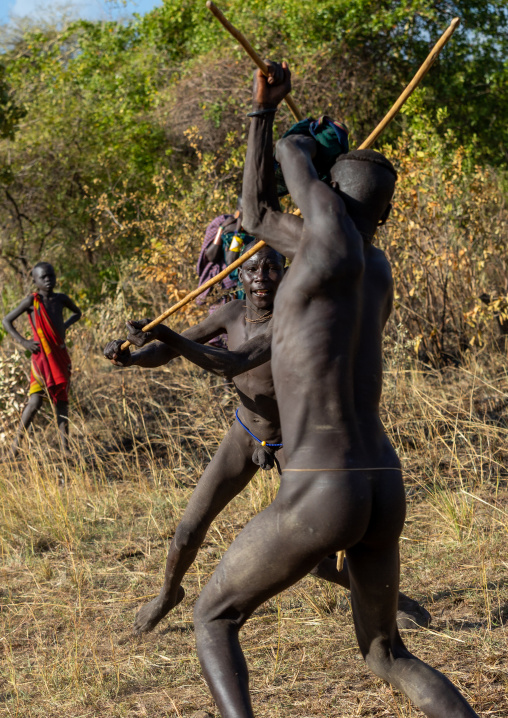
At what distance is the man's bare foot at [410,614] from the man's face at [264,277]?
1.44 meters

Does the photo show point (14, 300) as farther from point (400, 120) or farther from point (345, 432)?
point (345, 432)

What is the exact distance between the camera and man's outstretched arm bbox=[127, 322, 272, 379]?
3020 millimetres

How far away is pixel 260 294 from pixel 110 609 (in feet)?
5.93

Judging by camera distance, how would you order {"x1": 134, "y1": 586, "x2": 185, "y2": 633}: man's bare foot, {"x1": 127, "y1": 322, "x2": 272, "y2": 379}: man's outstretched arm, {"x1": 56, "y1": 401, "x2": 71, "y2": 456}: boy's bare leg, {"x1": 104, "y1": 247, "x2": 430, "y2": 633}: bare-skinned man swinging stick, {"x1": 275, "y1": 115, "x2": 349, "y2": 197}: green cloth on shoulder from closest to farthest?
1. {"x1": 275, "y1": 115, "x2": 349, "y2": 197}: green cloth on shoulder
2. {"x1": 127, "y1": 322, "x2": 272, "y2": 379}: man's outstretched arm
3. {"x1": 104, "y1": 247, "x2": 430, "y2": 633}: bare-skinned man swinging stick
4. {"x1": 134, "y1": 586, "x2": 185, "y2": 633}: man's bare foot
5. {"x1": 56, "y1": 401, "x2": 71, "y2": 456}: boy's bare leg

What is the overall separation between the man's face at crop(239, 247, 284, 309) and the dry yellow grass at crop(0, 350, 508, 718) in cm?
143

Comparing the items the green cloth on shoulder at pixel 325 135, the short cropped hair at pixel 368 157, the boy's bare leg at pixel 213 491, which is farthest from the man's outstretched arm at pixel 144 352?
the short cropped hair at pixel 368 157

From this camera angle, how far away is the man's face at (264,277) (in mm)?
3502

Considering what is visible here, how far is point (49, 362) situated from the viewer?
6.89 metres

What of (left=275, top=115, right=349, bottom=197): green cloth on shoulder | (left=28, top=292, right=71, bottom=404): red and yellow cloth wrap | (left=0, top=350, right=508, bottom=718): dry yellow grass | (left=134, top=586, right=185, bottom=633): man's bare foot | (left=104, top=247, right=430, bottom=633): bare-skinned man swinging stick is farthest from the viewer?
(left=28, top=292, right=71, bottom=404): red and yellow cloth wrap

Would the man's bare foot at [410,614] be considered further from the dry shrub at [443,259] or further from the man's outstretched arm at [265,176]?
the dry shrub at [443,259]

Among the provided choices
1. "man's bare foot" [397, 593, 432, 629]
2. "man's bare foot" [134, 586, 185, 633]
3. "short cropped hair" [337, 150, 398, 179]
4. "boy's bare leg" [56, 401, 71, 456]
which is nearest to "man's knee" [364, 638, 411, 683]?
"man's bare foot" [397, 593, 432, 629]

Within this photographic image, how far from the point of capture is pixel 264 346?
3.16 meters

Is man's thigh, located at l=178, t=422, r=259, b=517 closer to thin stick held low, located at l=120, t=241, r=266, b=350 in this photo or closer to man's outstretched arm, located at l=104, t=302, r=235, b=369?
man's outstretched arm, located at l=104, t=302, r=235, b=369

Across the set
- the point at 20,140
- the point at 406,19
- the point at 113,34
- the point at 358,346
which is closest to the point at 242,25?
the point at 406,19
